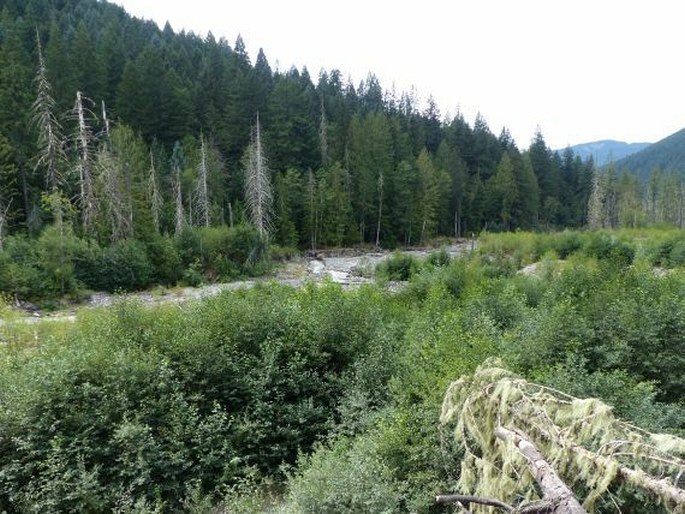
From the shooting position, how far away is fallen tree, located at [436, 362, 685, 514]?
272 cm

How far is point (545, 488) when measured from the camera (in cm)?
277

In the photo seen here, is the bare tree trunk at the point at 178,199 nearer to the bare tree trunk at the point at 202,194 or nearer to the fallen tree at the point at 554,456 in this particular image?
the bare tree trunk at the point at 202,194

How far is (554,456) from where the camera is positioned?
11.0 ft

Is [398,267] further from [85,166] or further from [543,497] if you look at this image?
[543,497]

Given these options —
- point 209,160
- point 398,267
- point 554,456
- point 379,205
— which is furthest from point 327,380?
point 379,205

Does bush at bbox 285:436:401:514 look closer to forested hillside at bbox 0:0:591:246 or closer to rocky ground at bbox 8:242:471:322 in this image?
rocky ground at bbox 8:242:471:322

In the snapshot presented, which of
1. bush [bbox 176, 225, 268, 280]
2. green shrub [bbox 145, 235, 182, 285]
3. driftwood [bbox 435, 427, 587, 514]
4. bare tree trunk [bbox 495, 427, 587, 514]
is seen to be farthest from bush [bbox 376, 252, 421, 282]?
driftwood [bbox 435, 427, 587, 514]

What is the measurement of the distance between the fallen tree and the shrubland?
188 cm

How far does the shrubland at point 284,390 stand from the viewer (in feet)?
23.5

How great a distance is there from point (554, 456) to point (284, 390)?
26.0 ft

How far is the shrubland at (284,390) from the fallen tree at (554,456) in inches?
73.8

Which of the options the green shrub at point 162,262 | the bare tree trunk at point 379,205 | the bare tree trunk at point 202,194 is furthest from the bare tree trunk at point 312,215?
the green shrub at point 162,262

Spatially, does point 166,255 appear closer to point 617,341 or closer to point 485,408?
point 617,341

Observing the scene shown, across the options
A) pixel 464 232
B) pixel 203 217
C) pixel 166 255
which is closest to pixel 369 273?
pixel 166 255
